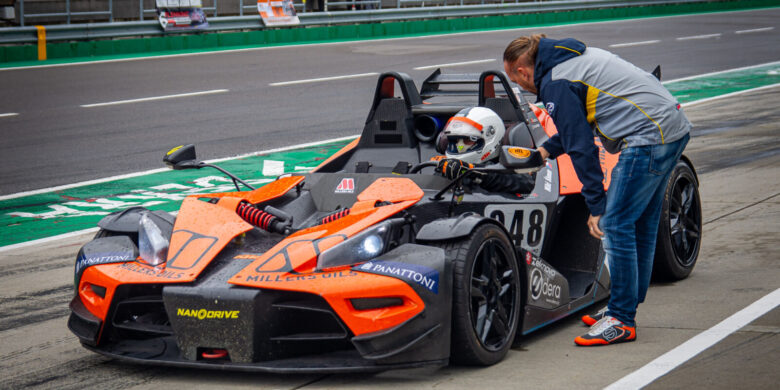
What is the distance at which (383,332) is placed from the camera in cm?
492

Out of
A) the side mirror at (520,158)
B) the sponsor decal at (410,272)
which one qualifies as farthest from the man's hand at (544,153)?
the sponsor decal at (410,272)

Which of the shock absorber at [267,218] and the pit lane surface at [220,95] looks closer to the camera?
the shock absorber at [267,218]

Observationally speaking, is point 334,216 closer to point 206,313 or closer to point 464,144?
point 464,144

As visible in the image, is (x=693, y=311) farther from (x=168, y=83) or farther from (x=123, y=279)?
(x=168, y=83)

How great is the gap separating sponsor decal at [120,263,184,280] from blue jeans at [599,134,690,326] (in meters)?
2.29

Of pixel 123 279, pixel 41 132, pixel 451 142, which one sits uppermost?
pixel 451 142

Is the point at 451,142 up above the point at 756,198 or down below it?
above

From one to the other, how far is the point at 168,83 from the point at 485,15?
1554cm

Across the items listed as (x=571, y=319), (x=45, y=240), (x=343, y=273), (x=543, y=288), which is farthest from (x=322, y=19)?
(x=343, y=273)

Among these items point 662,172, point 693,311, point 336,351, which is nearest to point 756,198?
point 693,311

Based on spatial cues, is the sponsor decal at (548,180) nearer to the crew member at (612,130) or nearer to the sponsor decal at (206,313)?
the crew member at (612,130)

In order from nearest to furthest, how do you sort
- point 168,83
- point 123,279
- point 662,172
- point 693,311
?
1. point 123,279
2. point 662,172
3. point 693,311
4. point 168,83

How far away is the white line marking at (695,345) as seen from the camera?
504cm

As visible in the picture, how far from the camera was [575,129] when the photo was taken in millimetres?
5527
